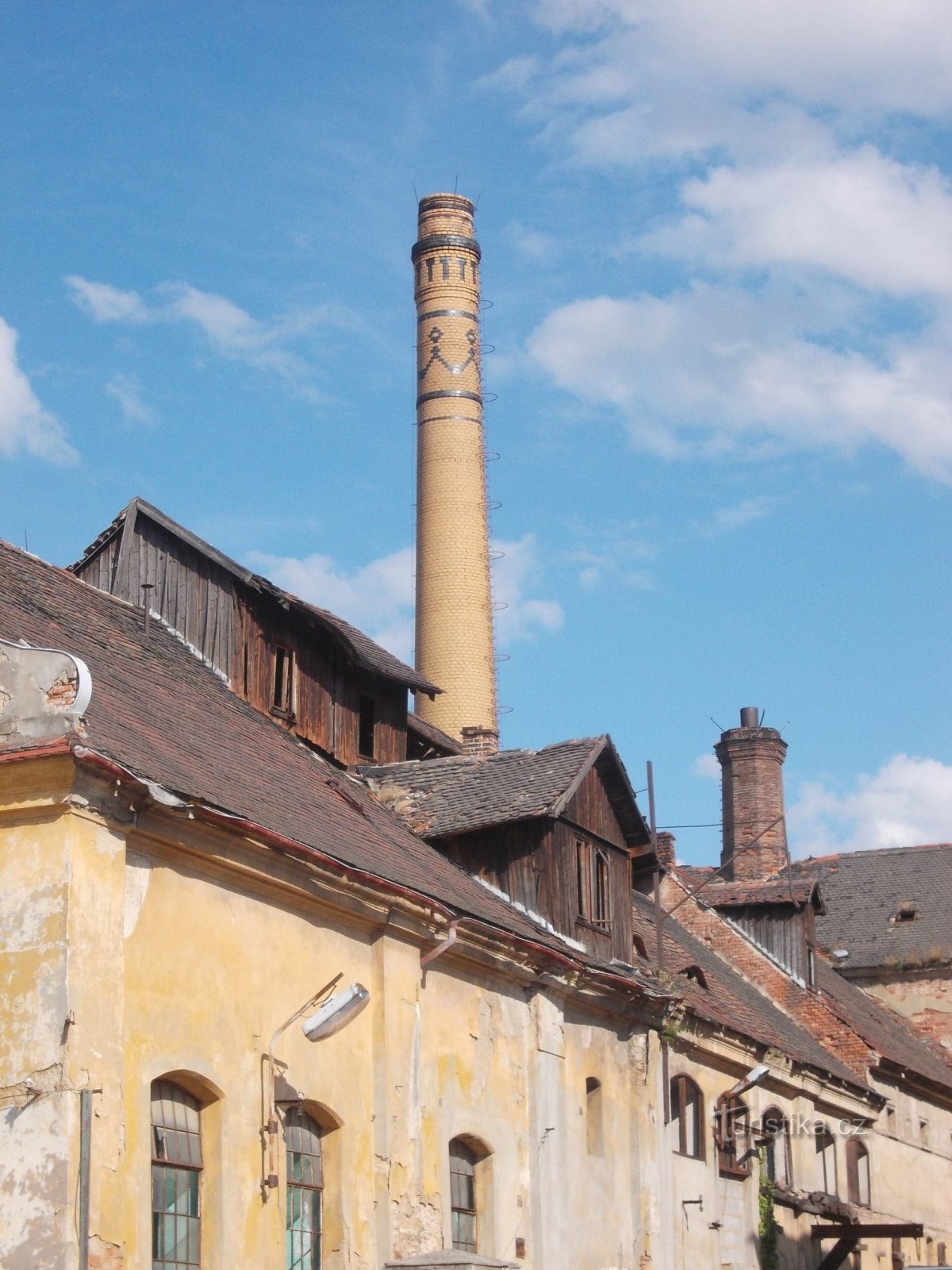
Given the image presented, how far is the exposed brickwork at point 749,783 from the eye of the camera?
1718 inches

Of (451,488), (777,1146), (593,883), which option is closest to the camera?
(593,883)

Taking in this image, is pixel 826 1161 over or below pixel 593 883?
below

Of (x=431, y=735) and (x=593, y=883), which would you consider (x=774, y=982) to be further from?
(x=593, y=883)

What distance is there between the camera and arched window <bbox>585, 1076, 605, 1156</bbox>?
20547mm

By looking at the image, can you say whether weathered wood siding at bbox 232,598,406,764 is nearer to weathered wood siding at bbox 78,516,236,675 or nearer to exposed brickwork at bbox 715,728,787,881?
weathered wood siding at bbox 78,516,236,675

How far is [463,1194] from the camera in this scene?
17.8 m

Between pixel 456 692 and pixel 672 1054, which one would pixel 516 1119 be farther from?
pixel 456 692

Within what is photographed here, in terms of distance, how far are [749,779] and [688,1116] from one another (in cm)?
2095

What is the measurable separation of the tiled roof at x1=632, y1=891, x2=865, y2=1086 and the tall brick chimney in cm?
1582

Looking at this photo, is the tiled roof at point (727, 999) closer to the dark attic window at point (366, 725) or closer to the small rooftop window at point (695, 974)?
the small rooftop window at point (695, 974)

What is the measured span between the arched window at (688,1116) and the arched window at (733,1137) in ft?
2.02

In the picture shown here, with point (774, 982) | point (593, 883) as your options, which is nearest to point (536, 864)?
point (593, 883)

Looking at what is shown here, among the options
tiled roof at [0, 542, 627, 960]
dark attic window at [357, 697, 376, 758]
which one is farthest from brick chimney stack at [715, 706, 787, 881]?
tiled roof at [0, 542, 627, 960]

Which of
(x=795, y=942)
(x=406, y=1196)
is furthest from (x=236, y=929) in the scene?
(x=795, y=942)
